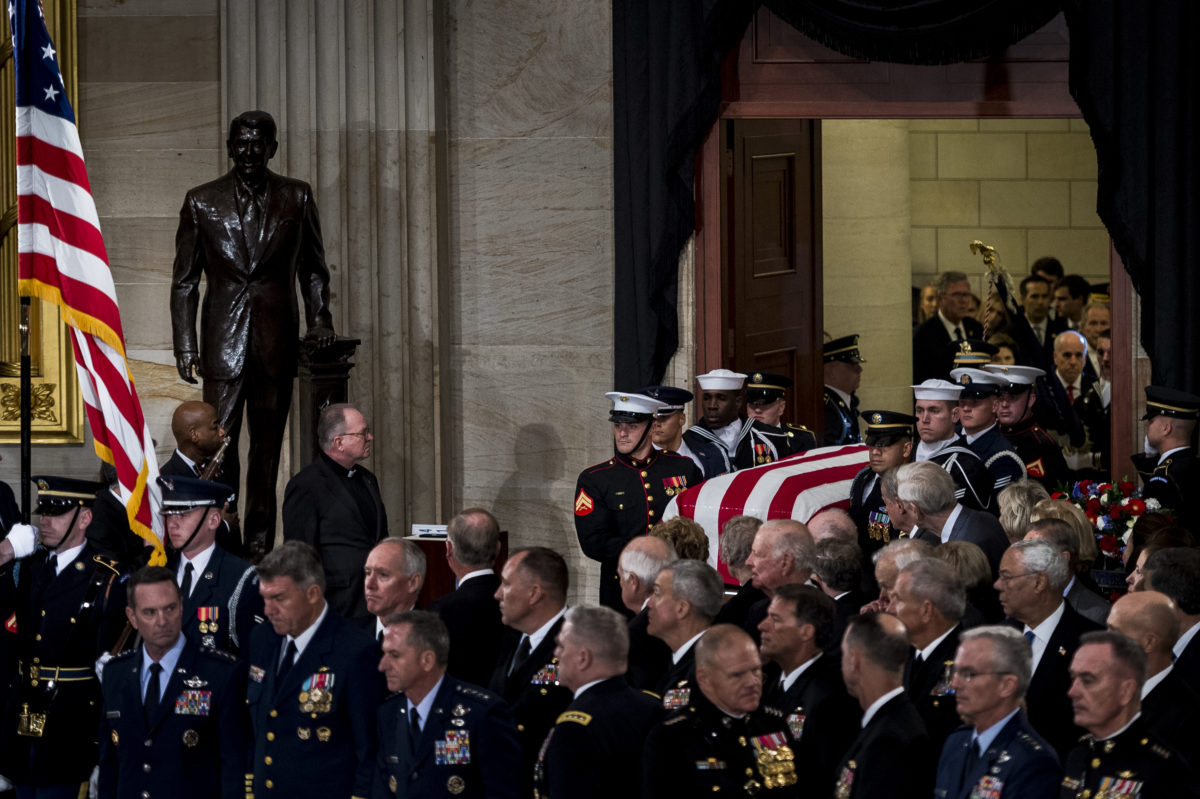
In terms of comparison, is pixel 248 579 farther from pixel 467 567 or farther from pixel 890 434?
pixel 890 434

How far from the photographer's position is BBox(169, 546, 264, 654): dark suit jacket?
5809mm

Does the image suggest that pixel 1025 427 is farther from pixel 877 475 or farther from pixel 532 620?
pixel 532 620

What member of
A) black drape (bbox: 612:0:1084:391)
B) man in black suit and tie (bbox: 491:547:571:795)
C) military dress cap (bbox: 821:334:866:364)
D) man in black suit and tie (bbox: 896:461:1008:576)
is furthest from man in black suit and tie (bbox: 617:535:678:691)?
military dress cap (bbox: 821:334:866:364)

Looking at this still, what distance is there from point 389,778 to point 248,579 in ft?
4.38

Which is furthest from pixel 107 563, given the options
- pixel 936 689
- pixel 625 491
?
pixel 936 689

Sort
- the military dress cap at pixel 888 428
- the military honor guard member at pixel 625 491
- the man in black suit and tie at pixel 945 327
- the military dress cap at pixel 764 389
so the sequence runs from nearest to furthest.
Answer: the military dress cap at pixel 888 428, the military honor guard member at pixel 625 491, the military dress cap at pixel 764 389, the man in black suit and tie at pixel 945 327

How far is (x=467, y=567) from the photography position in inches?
237

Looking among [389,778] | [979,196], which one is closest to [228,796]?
[389,778]

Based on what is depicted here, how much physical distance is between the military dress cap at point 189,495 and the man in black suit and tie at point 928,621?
7.88 ft

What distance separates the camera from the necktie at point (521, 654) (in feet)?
17.2

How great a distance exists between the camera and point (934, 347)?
1234cm

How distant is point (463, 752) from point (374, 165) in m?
5.03

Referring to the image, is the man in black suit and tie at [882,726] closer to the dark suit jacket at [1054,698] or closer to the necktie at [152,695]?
the dark suit jacket at [1054,698]

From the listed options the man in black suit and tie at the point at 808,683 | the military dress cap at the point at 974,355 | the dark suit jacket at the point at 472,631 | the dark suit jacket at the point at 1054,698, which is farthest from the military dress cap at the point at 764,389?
the man in black suit and tie at the point at 808,683
